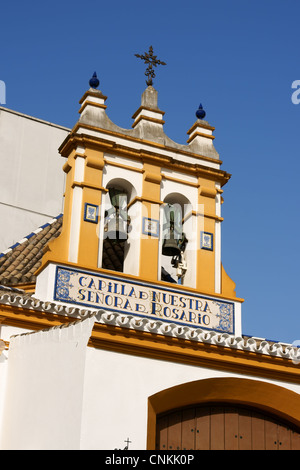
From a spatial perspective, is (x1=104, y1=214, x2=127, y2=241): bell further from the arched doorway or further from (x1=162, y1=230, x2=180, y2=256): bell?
the arched doorway

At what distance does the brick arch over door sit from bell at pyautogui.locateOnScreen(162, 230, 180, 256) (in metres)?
3.78

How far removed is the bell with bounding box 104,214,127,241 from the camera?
41.0ft

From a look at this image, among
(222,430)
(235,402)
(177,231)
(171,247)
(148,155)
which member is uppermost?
(148,155)

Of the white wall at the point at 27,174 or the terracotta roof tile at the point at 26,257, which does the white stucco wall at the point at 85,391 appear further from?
the white wall at the point at 27,174

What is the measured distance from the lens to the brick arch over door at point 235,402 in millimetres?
8938

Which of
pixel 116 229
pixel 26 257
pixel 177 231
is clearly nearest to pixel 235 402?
pixel 116 229

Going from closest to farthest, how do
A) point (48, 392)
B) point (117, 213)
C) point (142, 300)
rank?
point (48, 392) → point (142, 300) → point (117, 213)

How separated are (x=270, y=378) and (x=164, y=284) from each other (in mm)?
3007

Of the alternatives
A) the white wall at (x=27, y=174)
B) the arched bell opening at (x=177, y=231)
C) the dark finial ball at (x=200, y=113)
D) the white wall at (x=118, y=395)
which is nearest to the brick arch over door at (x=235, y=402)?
the white wall at (x=118, y=395)

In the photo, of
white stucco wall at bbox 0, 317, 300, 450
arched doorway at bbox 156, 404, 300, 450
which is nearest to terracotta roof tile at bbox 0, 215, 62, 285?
white stucco wall at bbox 0, 317, 300, 450

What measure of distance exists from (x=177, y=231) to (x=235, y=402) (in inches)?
167

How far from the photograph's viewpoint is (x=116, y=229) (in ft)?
41.0

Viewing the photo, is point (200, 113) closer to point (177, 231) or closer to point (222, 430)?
point (177, 231)

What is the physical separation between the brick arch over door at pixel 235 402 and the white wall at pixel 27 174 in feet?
28.8
